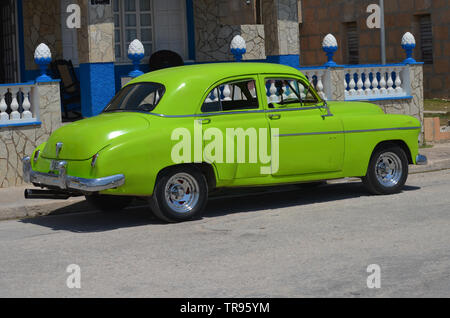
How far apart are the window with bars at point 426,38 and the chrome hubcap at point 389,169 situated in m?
14.4

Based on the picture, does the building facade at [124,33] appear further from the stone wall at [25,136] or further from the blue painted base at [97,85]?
the stone wall at [25,136]

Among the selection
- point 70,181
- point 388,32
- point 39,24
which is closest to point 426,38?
point 388,32

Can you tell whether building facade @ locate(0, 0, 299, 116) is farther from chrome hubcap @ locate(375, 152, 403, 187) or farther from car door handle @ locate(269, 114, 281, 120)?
chrome hubcap @ locate(375, 152, 403, 187)

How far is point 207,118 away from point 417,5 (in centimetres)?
1674

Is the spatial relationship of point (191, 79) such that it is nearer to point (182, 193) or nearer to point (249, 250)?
point (182, 193)

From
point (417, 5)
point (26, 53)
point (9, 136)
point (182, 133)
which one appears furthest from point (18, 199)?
point (417, 5)

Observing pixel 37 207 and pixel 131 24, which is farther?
pixel 131 24

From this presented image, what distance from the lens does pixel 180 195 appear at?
10.0m

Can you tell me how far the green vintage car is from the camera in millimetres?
9562

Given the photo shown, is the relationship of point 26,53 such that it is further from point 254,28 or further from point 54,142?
point 54,142

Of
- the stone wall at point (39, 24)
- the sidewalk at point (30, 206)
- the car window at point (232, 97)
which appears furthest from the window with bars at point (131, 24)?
the car window at point (232, 97)

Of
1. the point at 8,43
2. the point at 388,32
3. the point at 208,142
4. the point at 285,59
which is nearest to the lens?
the point at 208,142

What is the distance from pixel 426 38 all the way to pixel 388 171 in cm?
1469

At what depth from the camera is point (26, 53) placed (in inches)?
685
